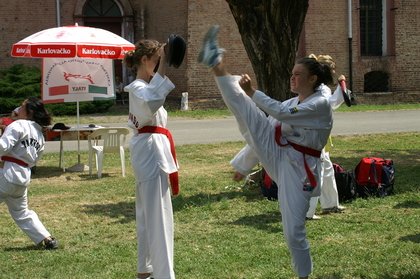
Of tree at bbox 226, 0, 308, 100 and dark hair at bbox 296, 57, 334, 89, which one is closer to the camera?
dark hair at bbox 296, 57, 334, 89

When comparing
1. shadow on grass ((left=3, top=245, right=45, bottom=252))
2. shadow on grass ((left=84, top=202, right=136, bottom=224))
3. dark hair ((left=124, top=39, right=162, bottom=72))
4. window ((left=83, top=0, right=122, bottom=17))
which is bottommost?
shadow on grass ((left=3, top=245, right=45, bottom=252))

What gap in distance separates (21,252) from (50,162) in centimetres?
779

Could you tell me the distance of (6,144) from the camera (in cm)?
744

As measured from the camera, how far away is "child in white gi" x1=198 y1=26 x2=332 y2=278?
17.9 feet

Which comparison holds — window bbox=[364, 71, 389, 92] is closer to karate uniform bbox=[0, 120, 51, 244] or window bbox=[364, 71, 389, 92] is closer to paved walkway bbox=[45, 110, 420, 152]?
paved walkway bbox=[45, 110, 420, 152]

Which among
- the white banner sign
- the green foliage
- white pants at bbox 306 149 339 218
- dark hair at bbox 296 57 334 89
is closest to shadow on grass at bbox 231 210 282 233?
white pants at bbox 306 149 339 218

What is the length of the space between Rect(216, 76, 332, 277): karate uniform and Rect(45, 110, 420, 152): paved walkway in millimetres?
12185

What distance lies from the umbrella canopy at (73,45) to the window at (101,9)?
49.0 feet

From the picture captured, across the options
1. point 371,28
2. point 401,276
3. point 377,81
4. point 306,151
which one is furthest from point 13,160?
point 371,28

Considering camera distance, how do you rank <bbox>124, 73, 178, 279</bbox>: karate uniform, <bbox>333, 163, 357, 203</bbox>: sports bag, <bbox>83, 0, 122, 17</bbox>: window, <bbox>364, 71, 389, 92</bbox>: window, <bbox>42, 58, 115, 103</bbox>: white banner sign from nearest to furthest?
<bbox>124, 73, 178, 279</bbox>: karate uniform → <bbox>333, 163, 357, 203</bbox>: sports bag → <bbox>42, 58, 115, 103</bbox>: white banner sign → <bbox>83, 0, 122, 17</bbox>: window → <bbox>364, 71, 389, 92</bbox>: window

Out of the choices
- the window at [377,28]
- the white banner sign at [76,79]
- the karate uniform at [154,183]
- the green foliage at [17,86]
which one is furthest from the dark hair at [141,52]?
the window at [377,28]

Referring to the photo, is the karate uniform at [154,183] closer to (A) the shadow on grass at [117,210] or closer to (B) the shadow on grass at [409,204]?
(A) the shadow on grass at [117,210]

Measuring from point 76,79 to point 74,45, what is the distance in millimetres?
1209

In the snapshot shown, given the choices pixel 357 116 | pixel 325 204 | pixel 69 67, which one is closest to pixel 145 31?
pixel 357 116
